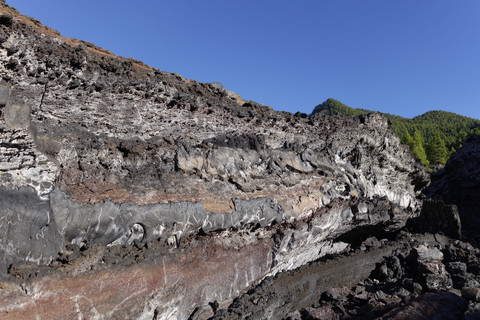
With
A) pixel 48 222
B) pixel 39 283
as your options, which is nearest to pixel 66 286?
pixel 39 283

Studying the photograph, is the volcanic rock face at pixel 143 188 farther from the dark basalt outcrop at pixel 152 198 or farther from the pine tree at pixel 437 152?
the pine tree at pixel 437 152

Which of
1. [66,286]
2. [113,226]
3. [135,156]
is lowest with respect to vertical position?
[66,286]

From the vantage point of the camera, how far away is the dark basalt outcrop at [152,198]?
160 inches

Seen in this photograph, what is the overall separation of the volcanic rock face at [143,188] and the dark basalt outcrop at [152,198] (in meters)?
0.02

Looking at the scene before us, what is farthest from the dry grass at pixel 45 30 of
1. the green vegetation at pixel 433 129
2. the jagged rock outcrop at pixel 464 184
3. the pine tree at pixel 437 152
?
the pine tree at pixel 437 152

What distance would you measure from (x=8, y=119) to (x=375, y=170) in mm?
9746

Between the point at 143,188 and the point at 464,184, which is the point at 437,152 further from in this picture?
the point at 143,188

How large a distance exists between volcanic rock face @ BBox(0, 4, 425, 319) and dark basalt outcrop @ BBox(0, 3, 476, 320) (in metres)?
0.02

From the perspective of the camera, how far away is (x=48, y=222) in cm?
400

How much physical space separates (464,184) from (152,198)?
16834mm

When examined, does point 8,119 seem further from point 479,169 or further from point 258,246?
point 479,169

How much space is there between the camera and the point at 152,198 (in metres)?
5.21

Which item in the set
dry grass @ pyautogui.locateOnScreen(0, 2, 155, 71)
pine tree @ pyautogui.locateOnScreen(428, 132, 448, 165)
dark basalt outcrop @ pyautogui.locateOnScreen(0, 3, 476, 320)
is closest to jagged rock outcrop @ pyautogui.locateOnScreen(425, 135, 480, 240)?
dark basalt outcrop @ pyautogui.locateOnScreen(0, 3, 476, 320)

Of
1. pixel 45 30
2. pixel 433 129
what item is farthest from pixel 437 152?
pixel 45 30
